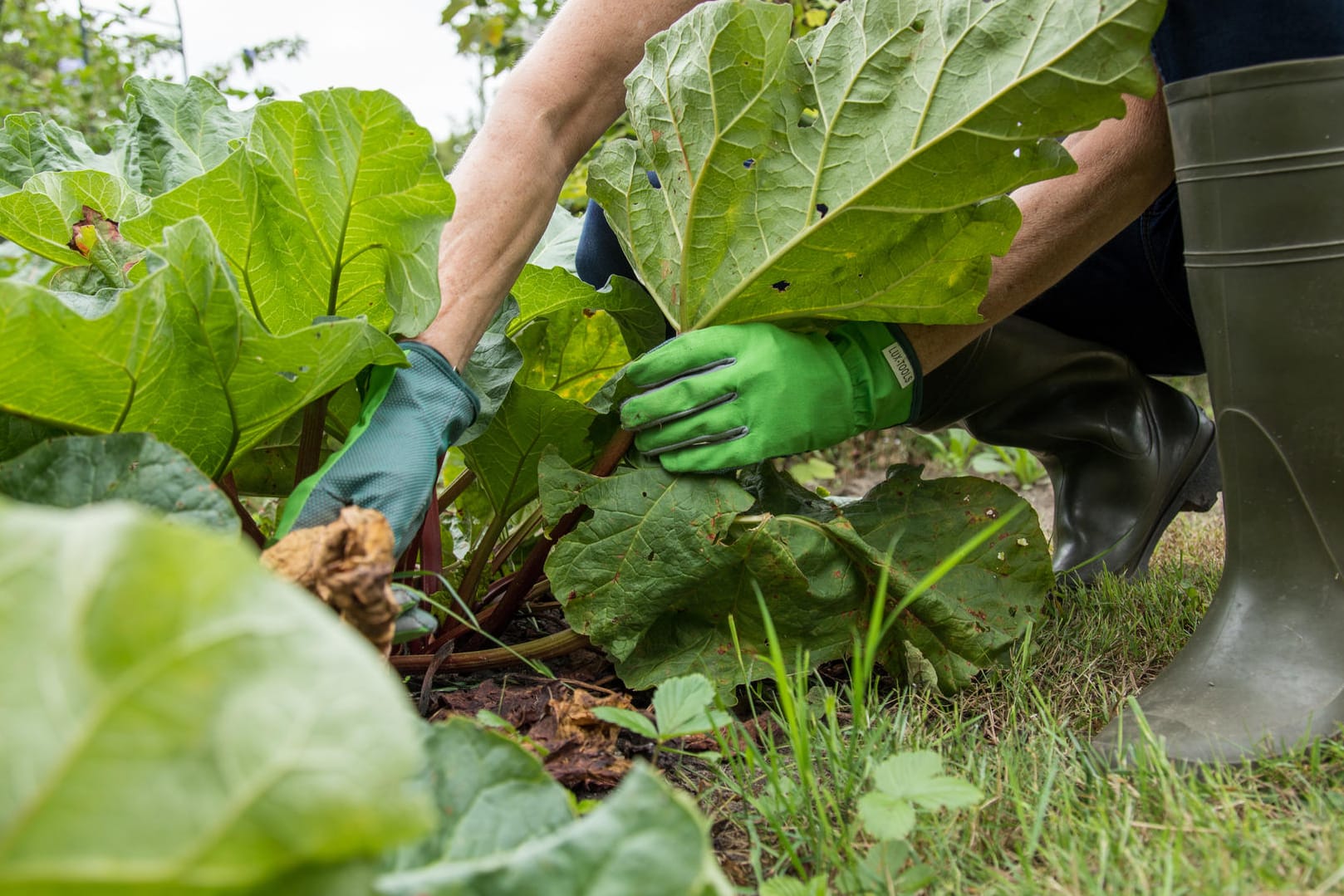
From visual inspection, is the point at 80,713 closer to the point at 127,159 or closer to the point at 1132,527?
the point at 127,159

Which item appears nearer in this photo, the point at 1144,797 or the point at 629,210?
the point at 1144,797

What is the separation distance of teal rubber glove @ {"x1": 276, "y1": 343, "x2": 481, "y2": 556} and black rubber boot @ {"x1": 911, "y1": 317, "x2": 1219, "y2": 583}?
3.45 feet

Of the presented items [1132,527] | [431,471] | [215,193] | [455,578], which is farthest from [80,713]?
[1132,527]

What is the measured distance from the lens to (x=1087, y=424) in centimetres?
210

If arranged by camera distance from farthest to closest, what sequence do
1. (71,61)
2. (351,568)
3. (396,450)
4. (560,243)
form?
(71,61), (560,243), (396,450), (351,568)

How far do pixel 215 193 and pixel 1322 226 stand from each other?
1.31 metres

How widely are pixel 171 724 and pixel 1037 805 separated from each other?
0.84 meters

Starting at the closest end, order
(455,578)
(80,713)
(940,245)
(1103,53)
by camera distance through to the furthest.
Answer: (80,713), (1103,53), (940,245), (455,578)

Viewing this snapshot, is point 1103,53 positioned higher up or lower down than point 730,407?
higher up

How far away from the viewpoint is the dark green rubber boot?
1.22m

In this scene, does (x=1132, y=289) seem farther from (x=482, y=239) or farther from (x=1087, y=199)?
(x=482, y=239)

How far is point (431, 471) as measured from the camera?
3.99 feet

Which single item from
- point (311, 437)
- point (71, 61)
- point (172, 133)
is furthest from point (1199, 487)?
point (71, 61)

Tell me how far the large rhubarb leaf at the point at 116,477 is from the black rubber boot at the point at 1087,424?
1.40m
